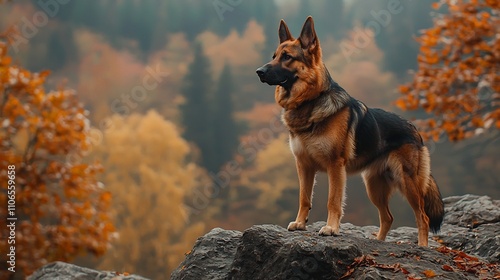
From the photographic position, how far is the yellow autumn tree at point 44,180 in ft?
39.7

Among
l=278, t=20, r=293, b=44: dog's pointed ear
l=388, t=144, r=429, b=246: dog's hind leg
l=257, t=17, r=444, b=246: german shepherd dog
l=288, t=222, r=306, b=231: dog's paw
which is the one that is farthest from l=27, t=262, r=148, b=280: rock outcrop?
l=278, t=20, r=293, b=44: dog's pointed ear

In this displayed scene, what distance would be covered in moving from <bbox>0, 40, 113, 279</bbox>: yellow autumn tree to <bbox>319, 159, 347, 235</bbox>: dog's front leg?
312 inches

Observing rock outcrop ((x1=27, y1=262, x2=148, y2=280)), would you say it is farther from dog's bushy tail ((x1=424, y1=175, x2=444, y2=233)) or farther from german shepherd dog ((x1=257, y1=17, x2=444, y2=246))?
dog's bushy tail ((x1=424, y1=175, x2=444, y2=233))

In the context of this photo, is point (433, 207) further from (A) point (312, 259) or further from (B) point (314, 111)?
(A) point (312, 259)

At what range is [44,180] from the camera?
1247cm

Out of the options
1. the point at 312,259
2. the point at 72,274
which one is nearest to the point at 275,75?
the point at 312,259

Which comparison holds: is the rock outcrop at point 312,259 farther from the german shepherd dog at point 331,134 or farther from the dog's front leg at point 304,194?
the german shepherd dog at point 331,134

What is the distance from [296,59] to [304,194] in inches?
56.1

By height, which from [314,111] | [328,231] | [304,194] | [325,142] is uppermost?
[314,111]

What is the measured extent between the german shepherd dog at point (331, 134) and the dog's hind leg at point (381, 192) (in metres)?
0.08

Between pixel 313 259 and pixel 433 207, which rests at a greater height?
pixel 433 207

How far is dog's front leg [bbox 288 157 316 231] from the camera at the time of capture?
595 centimetres

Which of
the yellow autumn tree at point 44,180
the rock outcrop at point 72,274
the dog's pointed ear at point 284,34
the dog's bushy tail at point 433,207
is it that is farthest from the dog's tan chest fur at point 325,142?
the yellow autumn tree at point 44,180

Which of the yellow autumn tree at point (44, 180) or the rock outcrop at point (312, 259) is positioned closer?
the rock outcrop at point (312, 259)
